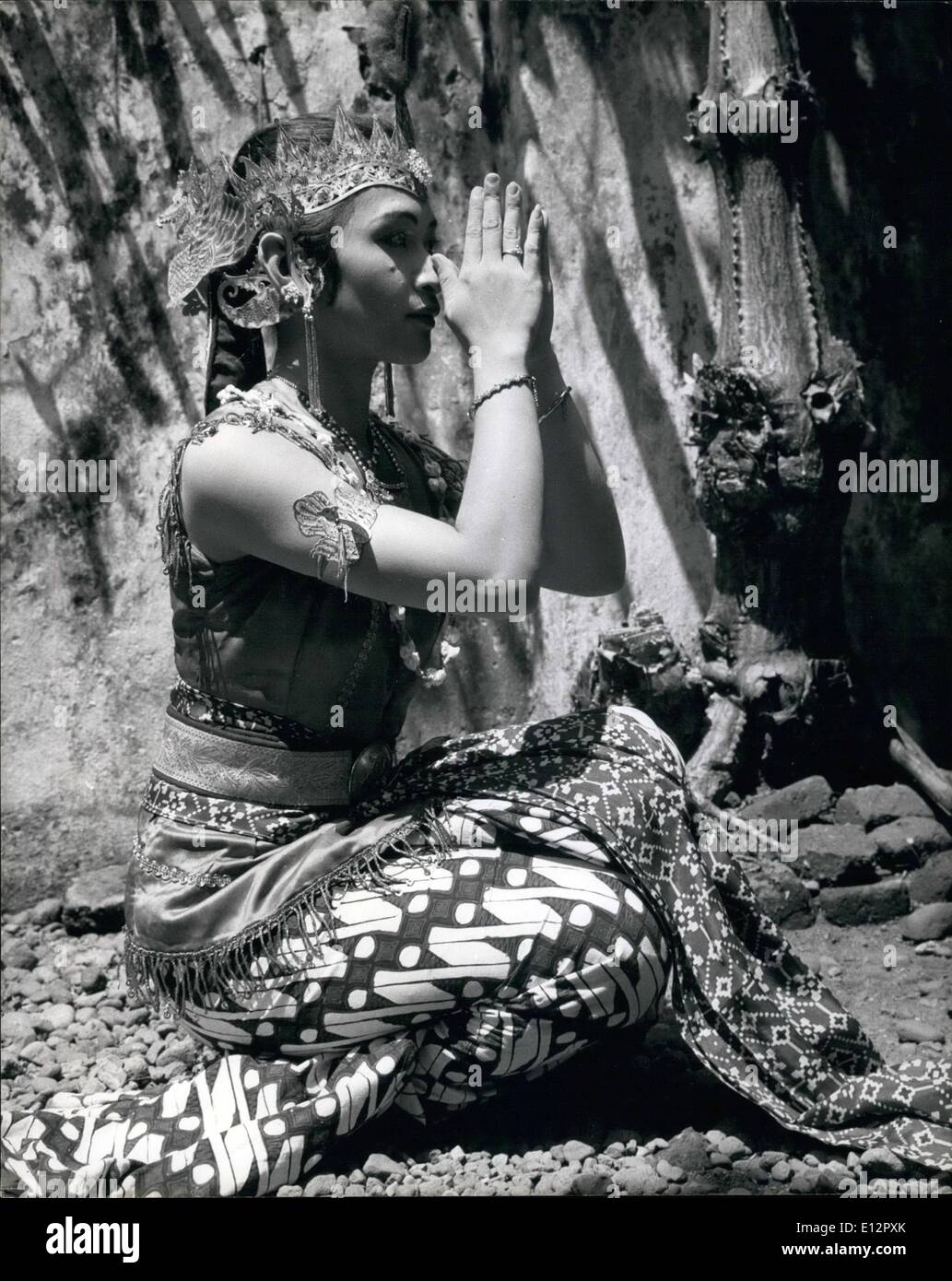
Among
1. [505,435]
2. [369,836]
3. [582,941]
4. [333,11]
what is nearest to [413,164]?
[505,435]

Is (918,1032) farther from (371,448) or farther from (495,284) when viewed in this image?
(495,284)

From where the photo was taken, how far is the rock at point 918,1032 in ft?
10.3

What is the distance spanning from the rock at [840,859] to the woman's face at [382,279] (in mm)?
1994

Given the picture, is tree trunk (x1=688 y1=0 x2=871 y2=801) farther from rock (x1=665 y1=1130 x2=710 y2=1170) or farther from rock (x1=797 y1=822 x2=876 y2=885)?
rock (x1=665 y1=1130 x2=710 y2=1170)

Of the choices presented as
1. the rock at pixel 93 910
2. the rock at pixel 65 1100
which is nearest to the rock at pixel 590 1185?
the rock at pixel 65 1100

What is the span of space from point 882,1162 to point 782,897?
1303 millimetres

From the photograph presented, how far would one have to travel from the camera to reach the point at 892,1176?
8.30ft

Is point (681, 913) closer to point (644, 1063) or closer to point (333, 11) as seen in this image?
point (644, 1063)

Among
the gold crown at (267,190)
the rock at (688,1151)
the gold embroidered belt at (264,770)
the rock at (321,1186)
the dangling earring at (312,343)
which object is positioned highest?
the gold crown at (267,190)

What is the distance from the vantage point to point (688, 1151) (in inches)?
103

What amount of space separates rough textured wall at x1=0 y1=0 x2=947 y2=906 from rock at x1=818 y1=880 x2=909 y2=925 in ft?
3.26

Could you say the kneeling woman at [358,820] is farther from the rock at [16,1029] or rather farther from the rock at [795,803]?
the rock at [795,803]

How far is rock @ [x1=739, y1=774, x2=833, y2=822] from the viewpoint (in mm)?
4156

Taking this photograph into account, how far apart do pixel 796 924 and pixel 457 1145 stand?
1.45 metres
